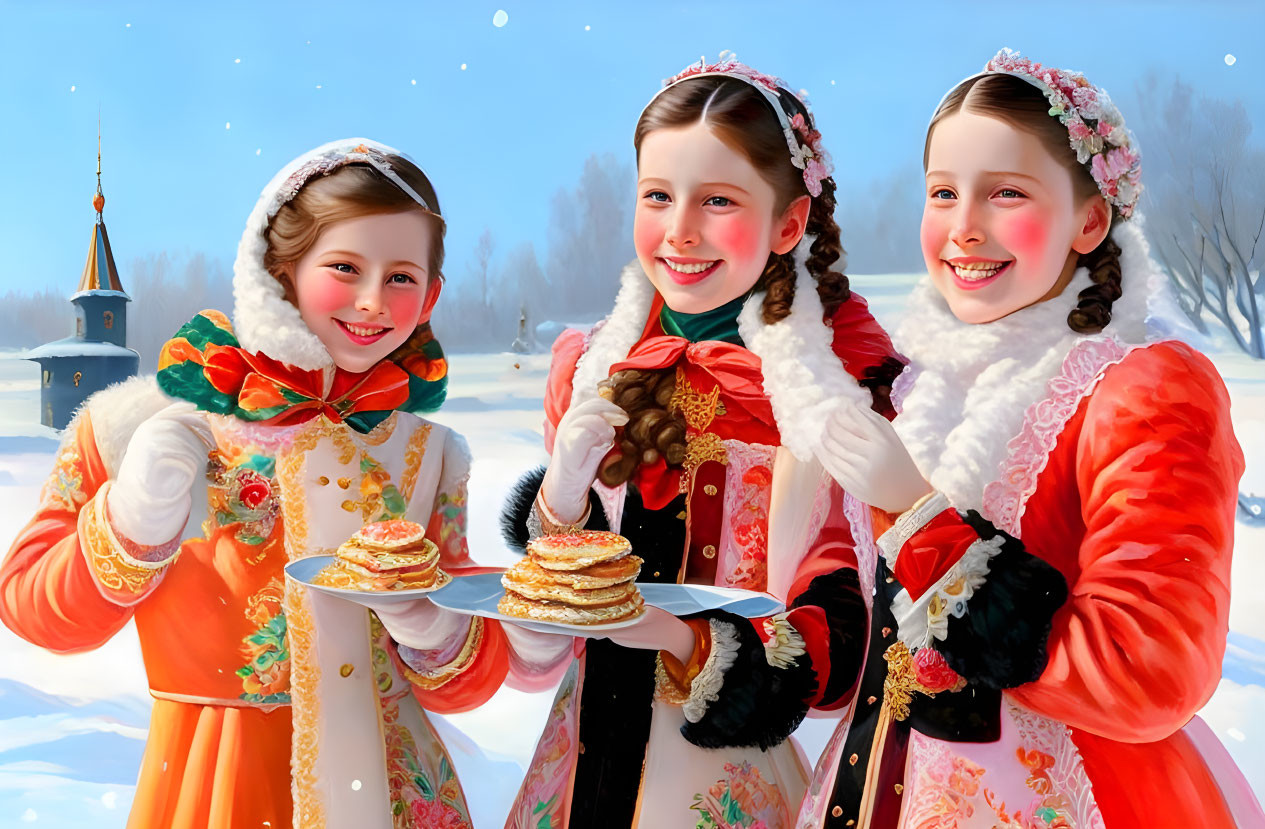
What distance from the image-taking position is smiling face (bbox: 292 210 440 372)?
191 centimetres

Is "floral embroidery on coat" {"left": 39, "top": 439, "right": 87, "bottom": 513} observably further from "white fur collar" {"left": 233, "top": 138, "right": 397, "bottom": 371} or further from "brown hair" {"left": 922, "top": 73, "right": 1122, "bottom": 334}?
"brown hair" {"left": 922, "top": 73, "right": 1122, "bottom": 334}

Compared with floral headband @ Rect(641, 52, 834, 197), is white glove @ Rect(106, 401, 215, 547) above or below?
below

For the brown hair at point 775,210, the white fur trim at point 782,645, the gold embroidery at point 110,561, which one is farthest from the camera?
the gold embroidery at point 110,561

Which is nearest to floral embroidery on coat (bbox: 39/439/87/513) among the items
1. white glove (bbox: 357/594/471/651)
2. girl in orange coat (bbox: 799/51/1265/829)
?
white glove (bbox: 357/594/471/651)

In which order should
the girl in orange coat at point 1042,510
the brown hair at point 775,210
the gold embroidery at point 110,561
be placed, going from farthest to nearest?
1. the gold embroidery at point 110,561
2. the brown hair at point 775,210
3. the girl in orange coat at point 1042,510

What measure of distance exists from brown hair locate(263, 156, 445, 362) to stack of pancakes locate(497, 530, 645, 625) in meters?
0.74

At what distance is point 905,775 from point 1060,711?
0.84 feet

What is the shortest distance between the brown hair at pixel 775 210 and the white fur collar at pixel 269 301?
1.88 ft

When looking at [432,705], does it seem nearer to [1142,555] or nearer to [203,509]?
[203,509]

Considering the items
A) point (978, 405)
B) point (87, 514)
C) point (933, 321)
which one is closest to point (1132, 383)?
point (978, 405)

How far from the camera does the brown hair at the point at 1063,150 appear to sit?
1462mm

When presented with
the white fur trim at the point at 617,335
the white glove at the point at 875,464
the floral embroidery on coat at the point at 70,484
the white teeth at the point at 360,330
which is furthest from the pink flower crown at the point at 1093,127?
the floral embroidery on coat at the point at 70,484

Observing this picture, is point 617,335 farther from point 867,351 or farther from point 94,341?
point 94,341

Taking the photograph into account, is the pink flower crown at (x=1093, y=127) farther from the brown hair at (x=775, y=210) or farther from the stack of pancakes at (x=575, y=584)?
the stack of pancakes at (x=575, y=584)
